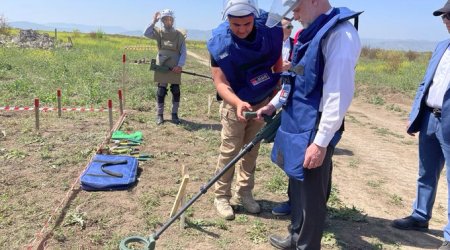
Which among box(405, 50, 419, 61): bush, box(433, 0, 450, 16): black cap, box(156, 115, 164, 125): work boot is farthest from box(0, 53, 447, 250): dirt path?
box(405, 50, 419, 61): bush

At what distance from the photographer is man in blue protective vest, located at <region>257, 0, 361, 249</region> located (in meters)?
2.14

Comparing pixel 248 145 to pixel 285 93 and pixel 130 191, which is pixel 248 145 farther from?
pixel 130 191

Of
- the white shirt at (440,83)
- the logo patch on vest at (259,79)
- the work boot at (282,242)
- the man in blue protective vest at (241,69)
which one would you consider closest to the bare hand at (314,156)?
the man in blue protective vest at (241,69)

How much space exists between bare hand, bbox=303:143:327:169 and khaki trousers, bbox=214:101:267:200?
1.21 metres

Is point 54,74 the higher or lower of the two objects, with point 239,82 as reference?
lower

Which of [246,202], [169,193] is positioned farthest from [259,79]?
[169,193]

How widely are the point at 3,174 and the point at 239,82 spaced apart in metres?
2.92

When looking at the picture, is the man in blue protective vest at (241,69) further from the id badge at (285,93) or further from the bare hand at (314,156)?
the bare hand at (314,156)

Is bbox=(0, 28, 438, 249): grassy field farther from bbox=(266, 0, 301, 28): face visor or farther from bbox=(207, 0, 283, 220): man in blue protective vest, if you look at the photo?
bbox=(266, 0, 301, 28): face visor

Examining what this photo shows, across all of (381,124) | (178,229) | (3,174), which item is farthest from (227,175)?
(381,124)

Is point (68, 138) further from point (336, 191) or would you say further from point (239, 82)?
point (336, 191)

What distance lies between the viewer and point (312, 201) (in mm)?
2512

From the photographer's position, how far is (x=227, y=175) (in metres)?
3.65

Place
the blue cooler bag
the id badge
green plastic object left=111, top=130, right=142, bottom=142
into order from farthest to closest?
1. green plastic object left=111, top=130, right=142, bottom=142
2. the blue cooler bag
3. the id badge
